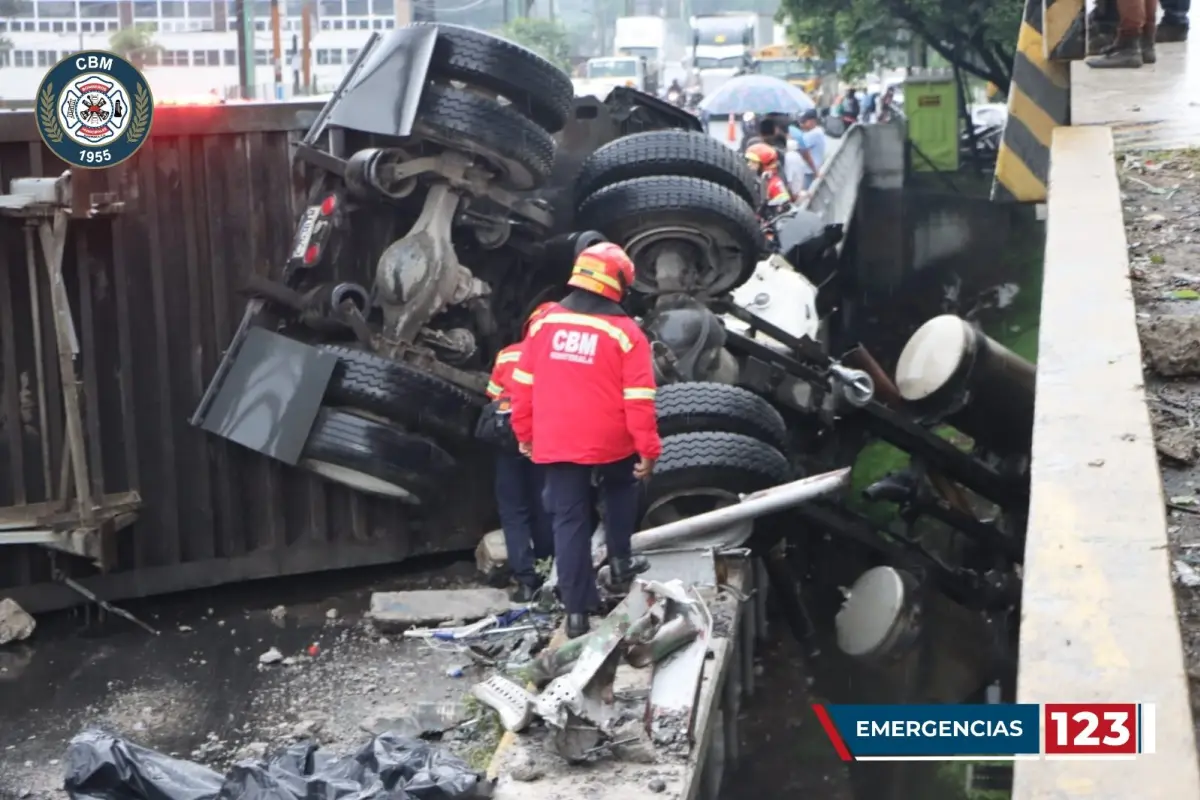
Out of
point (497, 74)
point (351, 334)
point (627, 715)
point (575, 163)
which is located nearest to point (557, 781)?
point (627, 715)

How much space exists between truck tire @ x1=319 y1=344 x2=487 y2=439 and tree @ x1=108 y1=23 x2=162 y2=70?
47.9 ft

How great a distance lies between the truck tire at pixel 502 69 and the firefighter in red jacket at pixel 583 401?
1.75m

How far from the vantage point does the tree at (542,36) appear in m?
33.6

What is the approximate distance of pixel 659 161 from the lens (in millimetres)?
7461

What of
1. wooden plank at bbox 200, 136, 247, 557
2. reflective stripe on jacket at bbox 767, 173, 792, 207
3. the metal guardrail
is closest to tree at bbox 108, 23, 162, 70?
the metal guardrail

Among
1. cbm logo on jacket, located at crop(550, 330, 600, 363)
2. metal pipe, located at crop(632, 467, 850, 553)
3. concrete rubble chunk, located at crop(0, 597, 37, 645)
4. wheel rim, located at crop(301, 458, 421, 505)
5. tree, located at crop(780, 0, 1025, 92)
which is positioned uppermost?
tree, located at crop(780, 0, 1025, 92)

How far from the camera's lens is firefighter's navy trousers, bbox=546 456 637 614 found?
5.18 m

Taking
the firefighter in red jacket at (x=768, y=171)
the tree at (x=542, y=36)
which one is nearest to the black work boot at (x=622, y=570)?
the firefighter in red jacket at (x=768, y=171)

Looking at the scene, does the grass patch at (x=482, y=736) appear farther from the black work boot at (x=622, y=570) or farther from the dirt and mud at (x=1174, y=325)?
the dirt and mud at (x=1174, y=325)

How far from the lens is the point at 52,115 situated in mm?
6148

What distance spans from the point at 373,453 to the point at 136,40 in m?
15.8

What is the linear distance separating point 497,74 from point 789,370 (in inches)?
87.1

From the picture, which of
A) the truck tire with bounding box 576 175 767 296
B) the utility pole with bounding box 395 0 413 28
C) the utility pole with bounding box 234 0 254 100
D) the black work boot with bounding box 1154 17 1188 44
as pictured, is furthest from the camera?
the utility pole with bounding box 395 0 413 28

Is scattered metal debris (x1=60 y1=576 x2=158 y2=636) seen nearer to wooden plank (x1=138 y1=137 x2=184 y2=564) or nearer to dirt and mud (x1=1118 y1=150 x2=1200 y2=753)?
wooden plank (x1=138 y1=137 x2=184 y2=564)
